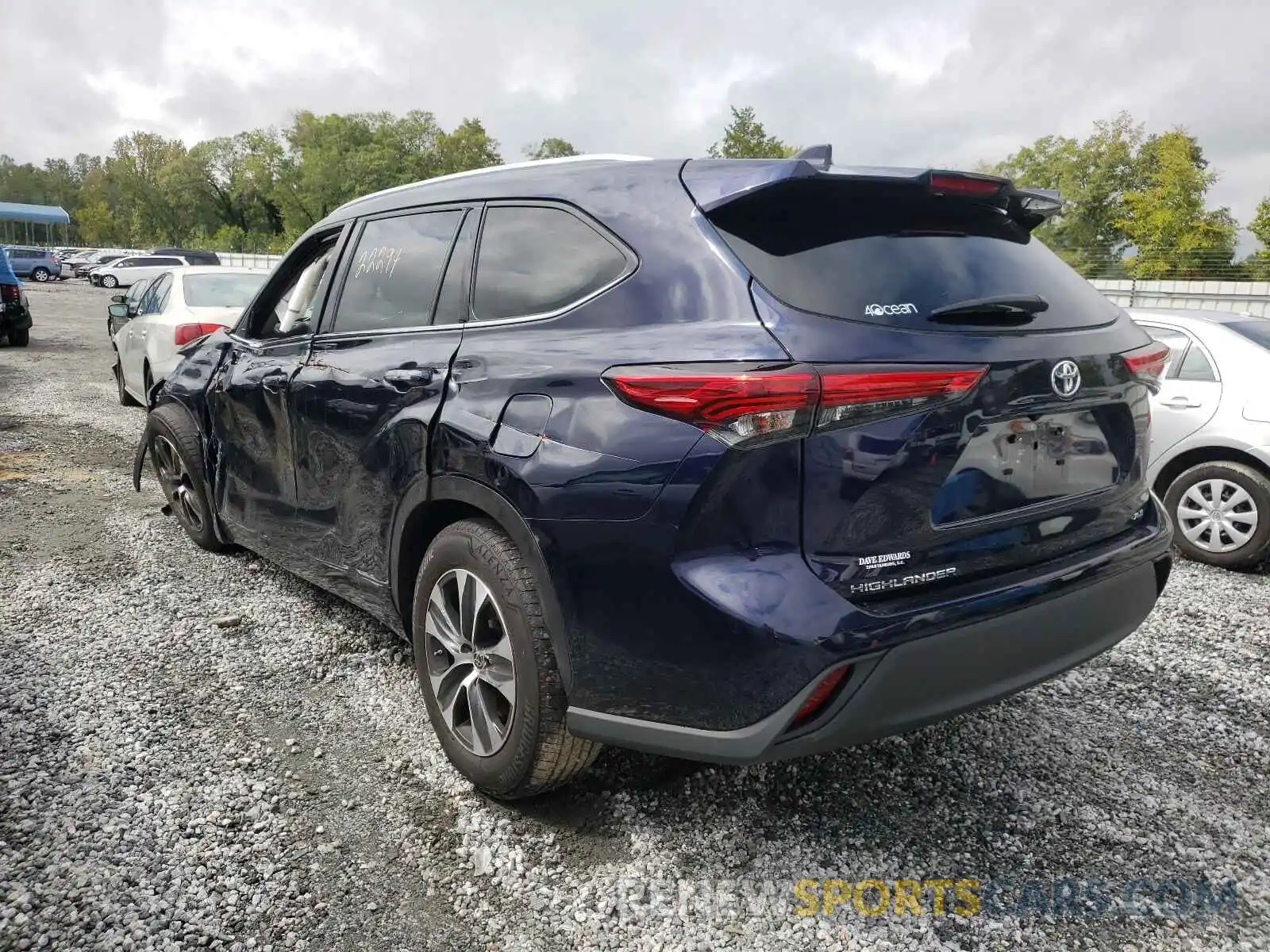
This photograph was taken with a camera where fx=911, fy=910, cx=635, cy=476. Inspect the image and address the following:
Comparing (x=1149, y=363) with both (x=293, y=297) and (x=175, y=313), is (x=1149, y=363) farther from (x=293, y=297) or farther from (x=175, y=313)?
(x=175, y=313)

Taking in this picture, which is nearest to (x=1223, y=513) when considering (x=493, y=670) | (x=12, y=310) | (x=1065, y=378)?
(x=1065, y=378)

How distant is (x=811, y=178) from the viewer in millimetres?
2244

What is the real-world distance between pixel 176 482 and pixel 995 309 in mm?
4581

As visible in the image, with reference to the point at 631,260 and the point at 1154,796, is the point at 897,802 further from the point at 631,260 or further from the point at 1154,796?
the point at 631,260

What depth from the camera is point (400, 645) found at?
3951 mm

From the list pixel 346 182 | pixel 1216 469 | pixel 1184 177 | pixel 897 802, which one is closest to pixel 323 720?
pixel 897 802

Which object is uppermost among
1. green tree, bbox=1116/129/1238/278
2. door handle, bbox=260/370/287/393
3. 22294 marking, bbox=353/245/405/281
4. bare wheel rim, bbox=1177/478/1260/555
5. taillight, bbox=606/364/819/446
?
green tree, bbox=1116/129/1238/278

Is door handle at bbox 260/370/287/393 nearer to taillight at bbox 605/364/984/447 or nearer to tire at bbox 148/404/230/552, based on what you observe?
tire at bbox 148/404/230/552

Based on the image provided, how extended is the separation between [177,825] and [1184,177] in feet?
173

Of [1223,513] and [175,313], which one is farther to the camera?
[175,313]

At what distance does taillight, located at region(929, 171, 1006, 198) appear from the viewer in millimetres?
2418

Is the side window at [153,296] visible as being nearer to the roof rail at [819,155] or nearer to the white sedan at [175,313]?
the white sedan at [175,313]

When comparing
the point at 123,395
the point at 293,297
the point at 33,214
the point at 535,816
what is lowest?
the point at 123,395

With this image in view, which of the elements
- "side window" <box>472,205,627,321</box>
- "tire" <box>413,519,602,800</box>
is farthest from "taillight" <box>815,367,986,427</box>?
"tire" <box>413,519,602,800</box>
